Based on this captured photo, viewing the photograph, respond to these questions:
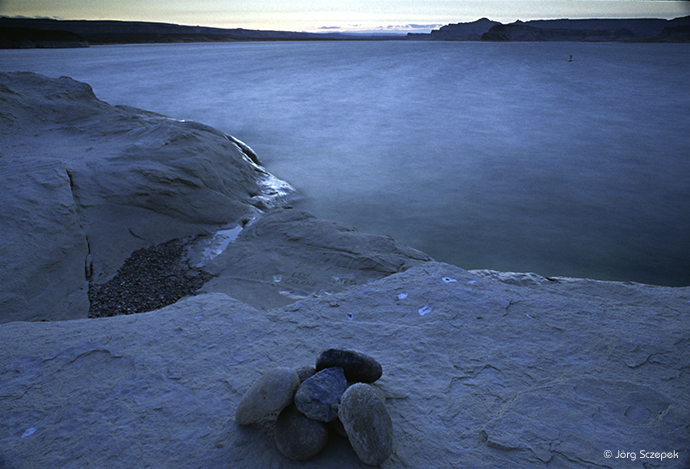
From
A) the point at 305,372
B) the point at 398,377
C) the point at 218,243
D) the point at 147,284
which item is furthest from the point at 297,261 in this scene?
the point at 305,372

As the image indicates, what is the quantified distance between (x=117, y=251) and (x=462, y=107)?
44.3 feet

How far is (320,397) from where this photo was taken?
158cm

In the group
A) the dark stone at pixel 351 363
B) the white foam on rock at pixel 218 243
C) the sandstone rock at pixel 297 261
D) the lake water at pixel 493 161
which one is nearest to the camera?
A: the dark stone at pixel 351 363

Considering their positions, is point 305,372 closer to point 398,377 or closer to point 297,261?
point 398,377

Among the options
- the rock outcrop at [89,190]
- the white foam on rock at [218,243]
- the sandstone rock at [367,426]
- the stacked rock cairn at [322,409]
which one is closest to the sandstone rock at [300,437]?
the stacked rock cairn at [322,409]

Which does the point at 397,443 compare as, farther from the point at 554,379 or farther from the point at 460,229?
the point at 460,229

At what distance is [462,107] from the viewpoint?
14.8m

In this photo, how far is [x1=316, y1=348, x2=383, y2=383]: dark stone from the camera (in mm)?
1737

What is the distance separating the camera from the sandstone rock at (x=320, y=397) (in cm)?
→ 157

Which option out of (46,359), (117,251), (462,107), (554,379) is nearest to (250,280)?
(117,251)

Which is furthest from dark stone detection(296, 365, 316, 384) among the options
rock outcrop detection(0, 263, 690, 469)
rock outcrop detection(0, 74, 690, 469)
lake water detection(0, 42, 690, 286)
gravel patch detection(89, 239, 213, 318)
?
lake water detection(0, 42, 690, 286)

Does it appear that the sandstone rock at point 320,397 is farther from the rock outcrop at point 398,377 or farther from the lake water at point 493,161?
the lake water at point 493,161

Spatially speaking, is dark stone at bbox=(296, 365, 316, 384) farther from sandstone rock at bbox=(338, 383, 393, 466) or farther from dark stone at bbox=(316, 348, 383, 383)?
sandstone rock at bbox=(338, 383, 393, 466)

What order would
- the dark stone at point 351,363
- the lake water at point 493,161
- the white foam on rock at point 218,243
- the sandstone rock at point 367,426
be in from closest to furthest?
the sandstone rock at point 367,426 → the dark stone at point 351,363 → the white foam on rock at point 218,243 → the lake water at point 493,161
